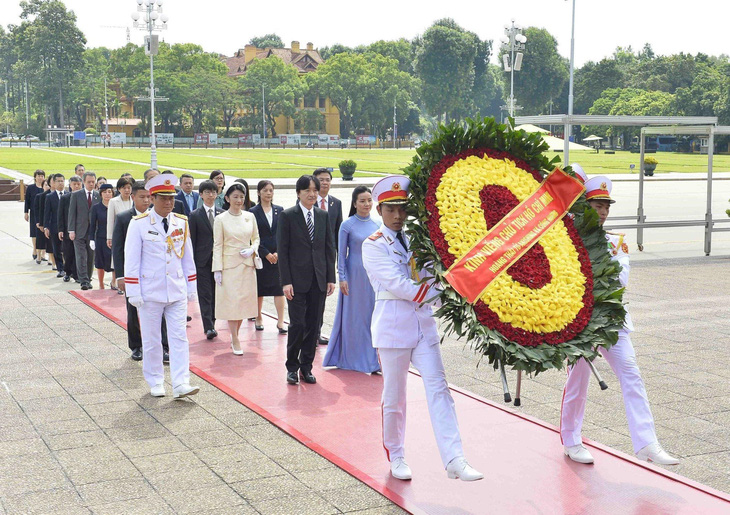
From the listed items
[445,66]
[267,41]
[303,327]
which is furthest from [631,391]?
[267,41]

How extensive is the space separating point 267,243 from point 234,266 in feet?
1.97

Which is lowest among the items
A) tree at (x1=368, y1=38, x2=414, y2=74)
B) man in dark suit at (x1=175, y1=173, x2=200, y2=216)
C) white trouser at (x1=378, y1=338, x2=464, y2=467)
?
white trouser at (x1=378, y1=338, x2=464, y2=467)

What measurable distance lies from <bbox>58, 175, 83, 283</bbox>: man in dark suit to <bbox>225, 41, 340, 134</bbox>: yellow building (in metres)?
99.9

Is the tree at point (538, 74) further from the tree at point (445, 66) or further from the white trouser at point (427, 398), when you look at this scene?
the white trouser at point (427, 398)

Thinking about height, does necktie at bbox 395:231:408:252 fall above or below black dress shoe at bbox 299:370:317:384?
above

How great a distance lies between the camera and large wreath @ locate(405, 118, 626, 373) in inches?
180

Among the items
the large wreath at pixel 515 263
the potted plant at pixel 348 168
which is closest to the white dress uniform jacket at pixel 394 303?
the large wreath at pixel 515 263

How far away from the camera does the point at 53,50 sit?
11519 centimetres

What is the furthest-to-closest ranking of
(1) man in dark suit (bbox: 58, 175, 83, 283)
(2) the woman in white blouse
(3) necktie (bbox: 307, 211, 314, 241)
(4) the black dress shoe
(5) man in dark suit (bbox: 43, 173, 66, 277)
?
1. (5) man in dark suit (bbox: 43, 173, 66, 277)
2. (1) man in dark suit (bbox: 58, 175, 83, 283)
3. (2) the woman in white blouse
4. (3) necktie (bbox: 307, 211, 314, 241)
5. (4) the black dress shoe

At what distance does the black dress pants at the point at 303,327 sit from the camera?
7.48 metres

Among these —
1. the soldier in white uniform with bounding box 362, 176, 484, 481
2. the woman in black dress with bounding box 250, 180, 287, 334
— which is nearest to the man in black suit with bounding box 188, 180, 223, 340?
the woman in black dress with bounding box 250, 180, 287, 334

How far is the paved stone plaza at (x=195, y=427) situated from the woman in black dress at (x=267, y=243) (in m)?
1.71

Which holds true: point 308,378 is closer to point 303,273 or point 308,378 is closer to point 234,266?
point 303,273

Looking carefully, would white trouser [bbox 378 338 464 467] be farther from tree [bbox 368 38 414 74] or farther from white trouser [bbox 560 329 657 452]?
tree [bbox 368 38 414 74]
